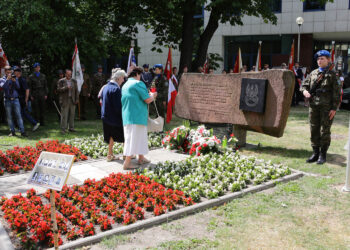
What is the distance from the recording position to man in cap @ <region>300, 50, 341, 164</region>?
24.8 feet

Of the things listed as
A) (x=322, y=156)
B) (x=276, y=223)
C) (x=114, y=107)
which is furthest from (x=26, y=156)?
(x=322, y=156)

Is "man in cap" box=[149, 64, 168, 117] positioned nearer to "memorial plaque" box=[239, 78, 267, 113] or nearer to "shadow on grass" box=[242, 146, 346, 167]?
"memorial plaque" box=[239, 78, 267, 113]

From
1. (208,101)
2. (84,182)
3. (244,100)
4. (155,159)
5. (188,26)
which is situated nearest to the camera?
(84,182)

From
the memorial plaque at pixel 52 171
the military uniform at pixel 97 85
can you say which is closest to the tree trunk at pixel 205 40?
the military uniform at pixel 97 85

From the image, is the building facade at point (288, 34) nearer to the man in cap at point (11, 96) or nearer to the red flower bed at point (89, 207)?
the man in cap at point (11, 96)

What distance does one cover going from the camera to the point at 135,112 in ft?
23.4

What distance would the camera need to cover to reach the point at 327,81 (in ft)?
24.8

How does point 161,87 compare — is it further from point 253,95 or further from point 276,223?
point 276,223

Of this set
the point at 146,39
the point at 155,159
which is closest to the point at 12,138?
the point at 155,159

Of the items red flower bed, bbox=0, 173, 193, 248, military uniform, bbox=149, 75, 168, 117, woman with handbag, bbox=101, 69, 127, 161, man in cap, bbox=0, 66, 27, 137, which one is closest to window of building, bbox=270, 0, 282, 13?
military uniform, bbox=149, 75, 168, 117

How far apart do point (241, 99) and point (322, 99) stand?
2.07 metres

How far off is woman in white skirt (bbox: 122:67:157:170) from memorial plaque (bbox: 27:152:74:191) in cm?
308

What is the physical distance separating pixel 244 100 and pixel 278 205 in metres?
3.94

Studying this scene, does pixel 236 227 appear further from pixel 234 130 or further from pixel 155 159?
pixel 234 130
